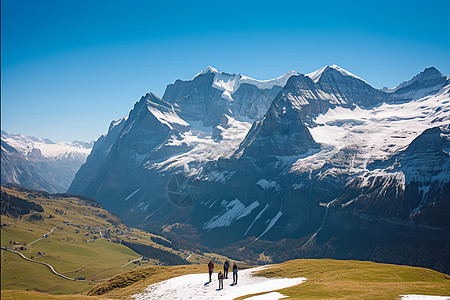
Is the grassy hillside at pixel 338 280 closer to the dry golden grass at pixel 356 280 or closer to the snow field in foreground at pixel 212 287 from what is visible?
the dry golden grass at pixel 356 280

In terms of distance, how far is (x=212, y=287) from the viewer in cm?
7712

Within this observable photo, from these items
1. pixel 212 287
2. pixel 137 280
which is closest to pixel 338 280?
pixel 212 287

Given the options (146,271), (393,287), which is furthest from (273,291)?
(146,271)

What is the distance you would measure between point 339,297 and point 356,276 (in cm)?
2039

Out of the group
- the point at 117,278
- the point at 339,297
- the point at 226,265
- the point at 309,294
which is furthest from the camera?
the point at 117,278

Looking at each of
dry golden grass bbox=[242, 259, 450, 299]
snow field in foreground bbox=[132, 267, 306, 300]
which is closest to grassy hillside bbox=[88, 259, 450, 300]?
dry golden grass bbox=[242, 259, 450, 299]

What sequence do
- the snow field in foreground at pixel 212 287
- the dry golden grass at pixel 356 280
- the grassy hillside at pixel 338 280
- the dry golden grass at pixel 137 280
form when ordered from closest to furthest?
the dry golden grass at pixel 356 280 < the grassy hillside at pixel 338 280 < the snow field in foreground at pixel 212 287 < the dry golden grass at pixel 137 280

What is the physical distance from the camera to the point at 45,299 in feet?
210

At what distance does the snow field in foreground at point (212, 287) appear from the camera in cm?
7068

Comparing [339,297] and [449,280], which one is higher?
[339,297]

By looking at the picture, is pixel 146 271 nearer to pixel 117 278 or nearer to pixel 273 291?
pixel 117 278

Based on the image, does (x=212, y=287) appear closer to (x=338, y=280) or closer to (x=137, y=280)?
(x=338, y=280)

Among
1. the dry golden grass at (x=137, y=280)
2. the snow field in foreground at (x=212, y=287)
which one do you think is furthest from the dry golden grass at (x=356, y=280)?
the dry golden grass at (x=137, y=280)

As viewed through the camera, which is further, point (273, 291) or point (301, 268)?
point (301, 268)
